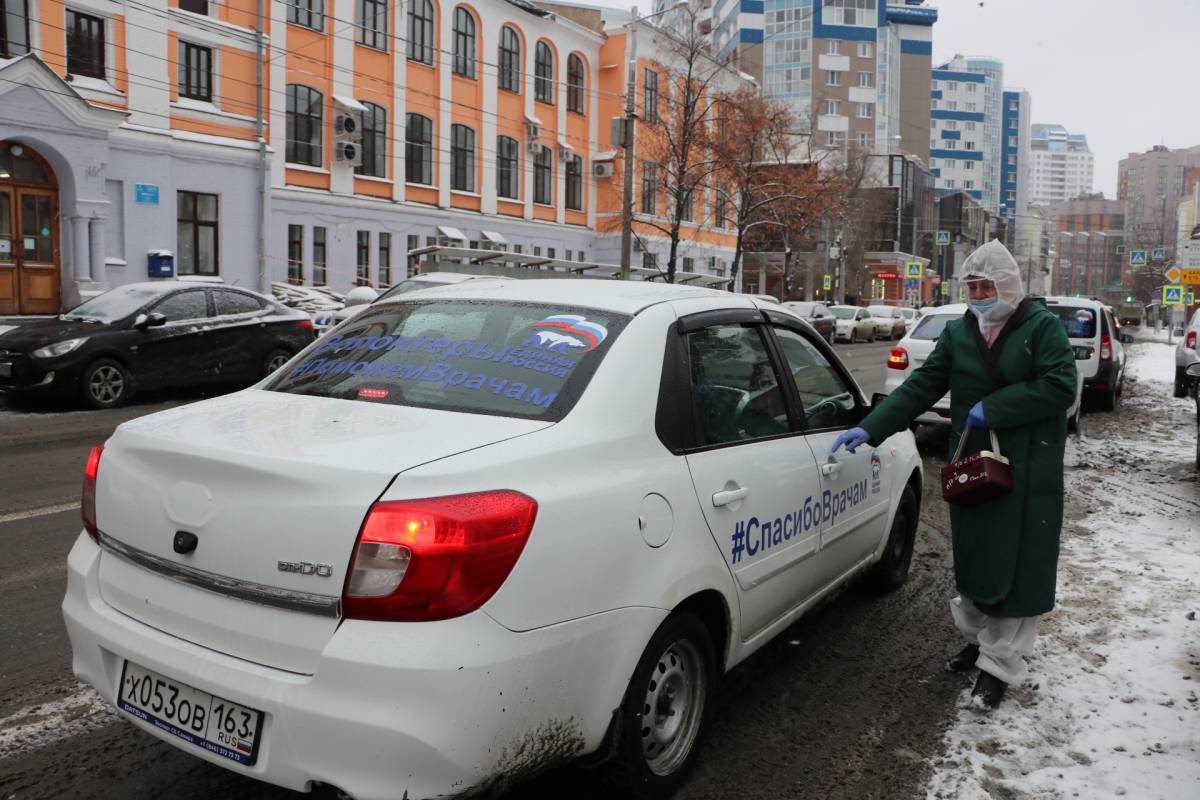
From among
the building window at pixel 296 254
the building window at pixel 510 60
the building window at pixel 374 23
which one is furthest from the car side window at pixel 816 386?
the building window at pixel 510 60

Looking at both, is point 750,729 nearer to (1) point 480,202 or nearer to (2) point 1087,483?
(2) point 1087,483

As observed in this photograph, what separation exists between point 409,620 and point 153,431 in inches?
44.6

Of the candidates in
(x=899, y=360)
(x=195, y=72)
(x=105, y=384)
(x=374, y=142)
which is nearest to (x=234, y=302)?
(x=105, y=384)

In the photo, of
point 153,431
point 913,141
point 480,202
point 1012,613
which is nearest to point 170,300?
point 153,431

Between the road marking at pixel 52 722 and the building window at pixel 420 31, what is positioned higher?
the building window at pixel 420 31

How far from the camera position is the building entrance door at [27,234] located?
866 inches

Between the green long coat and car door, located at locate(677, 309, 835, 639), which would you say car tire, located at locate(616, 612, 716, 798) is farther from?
the green long coat

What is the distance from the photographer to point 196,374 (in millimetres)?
A: 13336

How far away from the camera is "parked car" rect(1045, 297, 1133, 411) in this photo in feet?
47.1

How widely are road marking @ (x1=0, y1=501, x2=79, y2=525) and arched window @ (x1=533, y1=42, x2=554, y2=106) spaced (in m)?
35.6

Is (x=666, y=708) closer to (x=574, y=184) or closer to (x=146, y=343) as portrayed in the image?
(x=146, y=343)

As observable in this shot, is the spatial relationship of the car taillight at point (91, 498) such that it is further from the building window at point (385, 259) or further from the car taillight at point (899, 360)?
the building window at point (385, 259)

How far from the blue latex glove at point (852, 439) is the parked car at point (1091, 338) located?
→ 11045 mm

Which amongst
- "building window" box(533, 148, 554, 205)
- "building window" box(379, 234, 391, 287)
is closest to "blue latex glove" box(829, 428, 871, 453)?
"building window" box(379, 234, 391, 287)
